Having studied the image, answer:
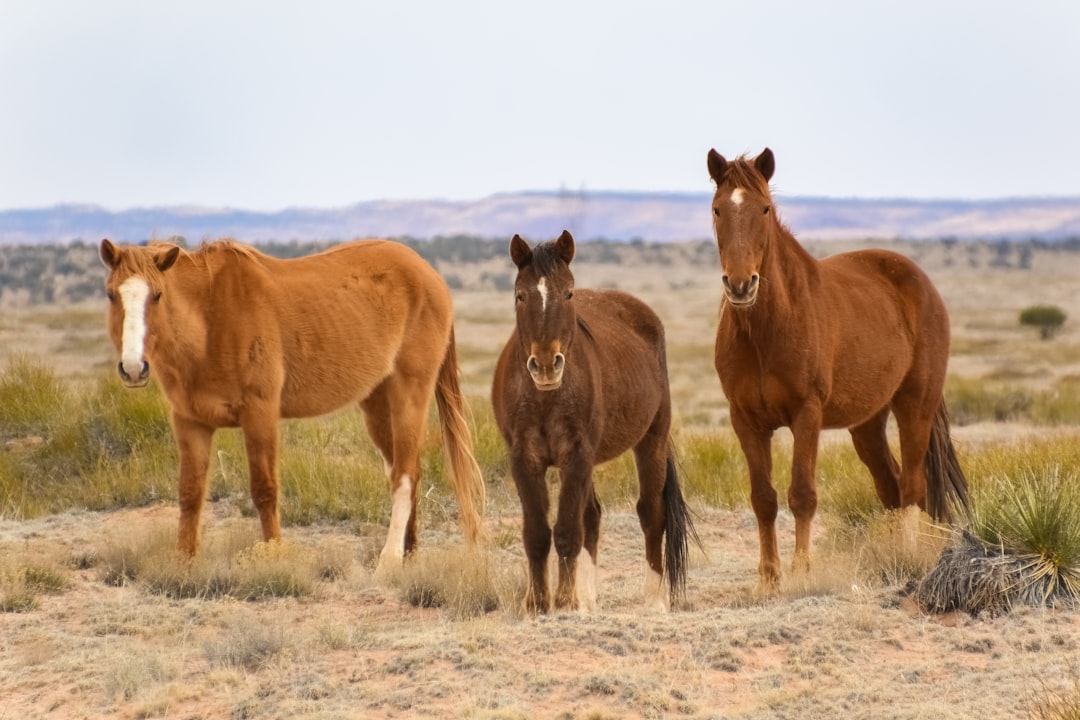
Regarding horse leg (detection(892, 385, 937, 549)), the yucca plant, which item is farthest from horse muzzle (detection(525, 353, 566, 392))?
horse leg (detection(892, 385, 937, 549))

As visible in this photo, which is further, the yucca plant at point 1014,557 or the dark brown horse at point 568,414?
the yucca plant at point 1014,557

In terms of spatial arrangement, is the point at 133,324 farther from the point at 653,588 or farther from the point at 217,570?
the point at 653,588

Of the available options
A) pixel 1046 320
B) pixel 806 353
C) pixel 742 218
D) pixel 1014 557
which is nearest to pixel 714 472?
pixel 806 353

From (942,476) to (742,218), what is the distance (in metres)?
2.68

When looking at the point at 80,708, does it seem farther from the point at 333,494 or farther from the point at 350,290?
the point at 333,494

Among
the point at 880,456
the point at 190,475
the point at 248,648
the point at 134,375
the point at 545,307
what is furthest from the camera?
the point at 880,456

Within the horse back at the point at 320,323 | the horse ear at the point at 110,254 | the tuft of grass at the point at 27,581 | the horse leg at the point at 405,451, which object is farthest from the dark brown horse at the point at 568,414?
the tuft of grass at the point at 27,581

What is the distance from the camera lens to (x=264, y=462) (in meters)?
8.25

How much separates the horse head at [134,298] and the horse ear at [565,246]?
249 cm

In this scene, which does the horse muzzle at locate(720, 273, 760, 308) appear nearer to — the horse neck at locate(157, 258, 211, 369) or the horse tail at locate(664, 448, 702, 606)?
the horse tail at locate(664, 448, 702, 606)

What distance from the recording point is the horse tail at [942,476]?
8812mm

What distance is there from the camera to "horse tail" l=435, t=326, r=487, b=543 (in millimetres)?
9086

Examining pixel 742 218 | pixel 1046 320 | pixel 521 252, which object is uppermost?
pixel 742 218

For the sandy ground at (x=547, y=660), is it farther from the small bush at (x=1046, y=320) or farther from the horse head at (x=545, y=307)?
the small bush at (x=1046, y=320)
